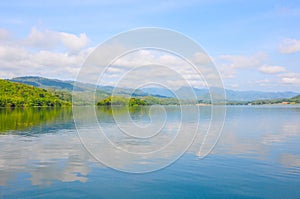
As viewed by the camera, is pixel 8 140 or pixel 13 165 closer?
pixel 13 165

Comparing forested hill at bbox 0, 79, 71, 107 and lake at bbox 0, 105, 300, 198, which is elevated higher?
forested hill at bbox 0, 79, 71, 107

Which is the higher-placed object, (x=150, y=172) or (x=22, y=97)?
(x=22, y=97)

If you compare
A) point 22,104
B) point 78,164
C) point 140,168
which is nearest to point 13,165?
point 78,164

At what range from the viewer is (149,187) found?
14.2 metres

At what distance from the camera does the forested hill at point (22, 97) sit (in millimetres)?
129375

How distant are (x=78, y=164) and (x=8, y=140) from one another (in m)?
14.4

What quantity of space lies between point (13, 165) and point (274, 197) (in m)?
15.6

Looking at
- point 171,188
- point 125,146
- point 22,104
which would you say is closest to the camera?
point 171,188

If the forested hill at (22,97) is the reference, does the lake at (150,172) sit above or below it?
below

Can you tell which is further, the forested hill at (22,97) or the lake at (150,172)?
the forested hill at (22,97)

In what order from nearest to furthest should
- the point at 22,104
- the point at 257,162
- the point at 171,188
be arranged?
the point at 171,188 < the point at 257,162 < the point at 22,104

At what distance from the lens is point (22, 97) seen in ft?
474

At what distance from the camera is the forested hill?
424 ft

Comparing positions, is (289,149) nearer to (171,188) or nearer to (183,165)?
(183,165)
